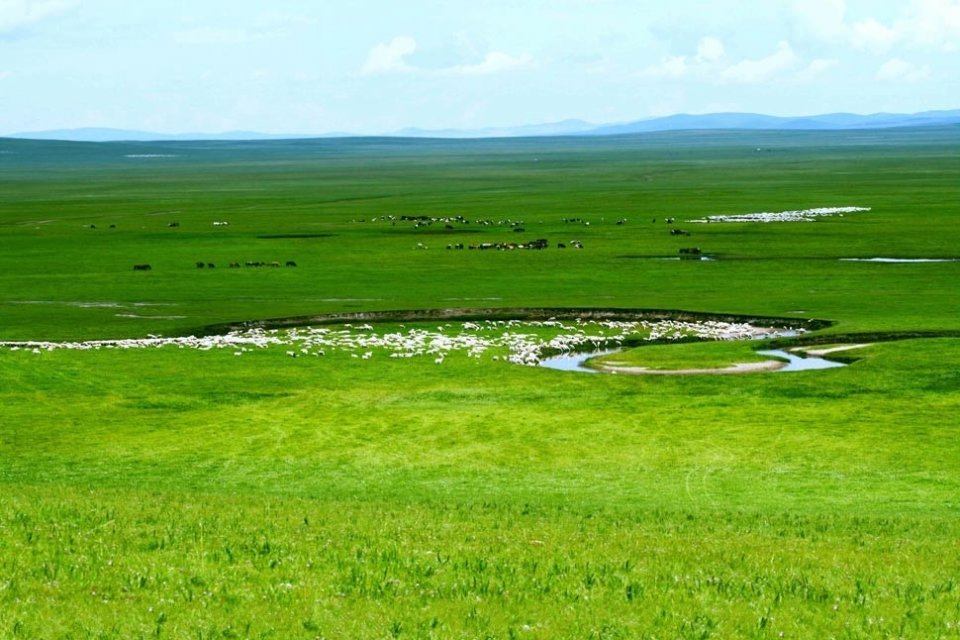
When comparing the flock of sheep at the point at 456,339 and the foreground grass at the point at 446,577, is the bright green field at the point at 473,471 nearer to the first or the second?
the foreground grass at the point at 446,577

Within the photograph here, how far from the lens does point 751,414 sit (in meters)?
43.3

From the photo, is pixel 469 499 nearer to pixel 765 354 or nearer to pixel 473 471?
pixel 473 471

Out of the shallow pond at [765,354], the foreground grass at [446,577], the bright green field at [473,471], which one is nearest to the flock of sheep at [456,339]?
the shallow pond at [765,354]

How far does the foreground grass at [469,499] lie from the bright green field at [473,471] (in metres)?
0.10

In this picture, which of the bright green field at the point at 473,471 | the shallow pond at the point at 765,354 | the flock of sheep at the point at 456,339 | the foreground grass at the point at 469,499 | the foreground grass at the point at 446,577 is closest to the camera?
the foreground grass at the point at 446,577

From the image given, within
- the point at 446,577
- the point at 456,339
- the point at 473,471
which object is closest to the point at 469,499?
the point at 473,471

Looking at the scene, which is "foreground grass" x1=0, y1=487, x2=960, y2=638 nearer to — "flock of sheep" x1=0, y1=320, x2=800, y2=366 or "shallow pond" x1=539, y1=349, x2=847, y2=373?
"shallow pond" x1=539, y1=349, x2=847, y2=373

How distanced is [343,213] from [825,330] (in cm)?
9733

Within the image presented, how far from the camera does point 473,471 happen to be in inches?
1372

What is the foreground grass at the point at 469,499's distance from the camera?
1706 centimetres

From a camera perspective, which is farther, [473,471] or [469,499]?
[473,471]

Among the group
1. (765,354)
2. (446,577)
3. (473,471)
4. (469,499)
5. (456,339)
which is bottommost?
(456,339)

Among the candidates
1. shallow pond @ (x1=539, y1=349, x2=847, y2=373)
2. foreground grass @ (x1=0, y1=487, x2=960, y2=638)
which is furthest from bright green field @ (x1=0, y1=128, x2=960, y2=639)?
shallow pond @ (x1=539, y1=349, x2=847, y2=373)

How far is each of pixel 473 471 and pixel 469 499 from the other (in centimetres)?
425
